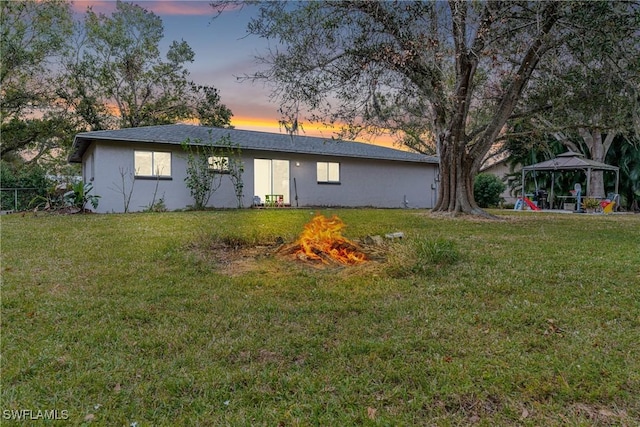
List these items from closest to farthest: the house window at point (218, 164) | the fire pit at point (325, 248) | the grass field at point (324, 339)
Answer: the grass field at point (324, 339) → the fire pit at point (325, 248) → the house window at point (218, 164)

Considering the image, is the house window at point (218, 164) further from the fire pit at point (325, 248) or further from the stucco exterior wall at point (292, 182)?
the fire pit at point (325, 248)

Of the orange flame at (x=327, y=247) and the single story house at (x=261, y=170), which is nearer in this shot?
the orange flame at (x=327, y=247)

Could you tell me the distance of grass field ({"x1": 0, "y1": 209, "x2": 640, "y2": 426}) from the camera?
87.3 inches

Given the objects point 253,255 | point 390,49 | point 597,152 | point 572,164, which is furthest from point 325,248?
point 597,152

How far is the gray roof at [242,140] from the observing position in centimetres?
1379

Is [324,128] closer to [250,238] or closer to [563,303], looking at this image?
[250,238]

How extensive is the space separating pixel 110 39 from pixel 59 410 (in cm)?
2603

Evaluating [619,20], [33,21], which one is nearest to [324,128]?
[619,20]

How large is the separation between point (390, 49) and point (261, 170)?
38.0ft

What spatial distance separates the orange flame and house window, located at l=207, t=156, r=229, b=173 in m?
9.52

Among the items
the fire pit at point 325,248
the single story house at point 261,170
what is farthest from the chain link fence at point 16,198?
the fire pit at point 325,248

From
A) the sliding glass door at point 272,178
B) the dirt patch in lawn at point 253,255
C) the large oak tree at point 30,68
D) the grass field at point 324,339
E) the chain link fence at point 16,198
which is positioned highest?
the large oak tree at point 30,68

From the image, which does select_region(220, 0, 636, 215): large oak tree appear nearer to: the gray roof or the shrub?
the gray roof

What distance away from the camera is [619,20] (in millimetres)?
5949
